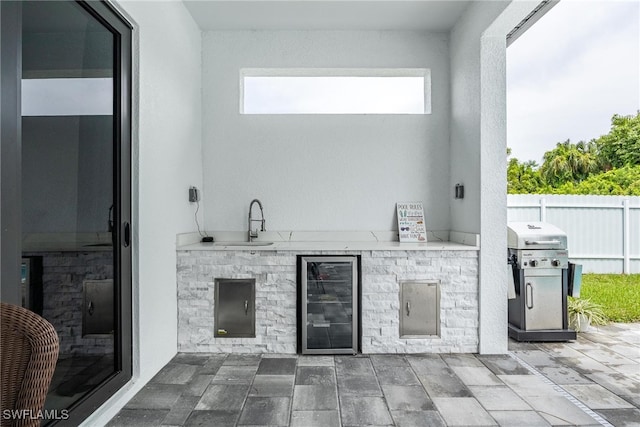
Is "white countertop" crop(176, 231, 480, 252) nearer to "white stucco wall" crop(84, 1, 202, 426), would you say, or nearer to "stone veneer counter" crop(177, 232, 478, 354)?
"stone veneer counter" crop(177, 232, 478, 354)

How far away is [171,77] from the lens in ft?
11.0

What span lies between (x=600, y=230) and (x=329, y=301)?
16.2 feet

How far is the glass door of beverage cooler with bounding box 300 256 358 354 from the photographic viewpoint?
3486mm

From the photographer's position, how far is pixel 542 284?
370cm

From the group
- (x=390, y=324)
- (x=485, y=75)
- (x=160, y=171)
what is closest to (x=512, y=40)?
(x=485, y=75)

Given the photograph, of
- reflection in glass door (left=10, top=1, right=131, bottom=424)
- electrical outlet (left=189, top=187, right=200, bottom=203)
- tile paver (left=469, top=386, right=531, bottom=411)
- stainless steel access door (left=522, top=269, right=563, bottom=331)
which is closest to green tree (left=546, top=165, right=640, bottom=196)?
stainless steel access door (left=522, top=269, right=563, bottom=331)

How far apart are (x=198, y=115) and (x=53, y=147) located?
7.20ft

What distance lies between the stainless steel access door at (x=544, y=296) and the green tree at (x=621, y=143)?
245 inches

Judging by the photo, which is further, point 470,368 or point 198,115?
point 198,115

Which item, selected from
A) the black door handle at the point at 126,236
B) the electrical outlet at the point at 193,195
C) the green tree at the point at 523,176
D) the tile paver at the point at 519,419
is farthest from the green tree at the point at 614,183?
the black door handle at the point at 126,236

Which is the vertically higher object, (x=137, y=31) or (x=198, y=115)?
(x=137, y=31)

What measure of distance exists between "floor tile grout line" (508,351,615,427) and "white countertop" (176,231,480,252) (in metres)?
0.96

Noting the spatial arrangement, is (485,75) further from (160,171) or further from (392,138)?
(160,171)

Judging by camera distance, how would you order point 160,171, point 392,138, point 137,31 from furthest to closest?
point 392,138 → point 160,171 → point 137,31
